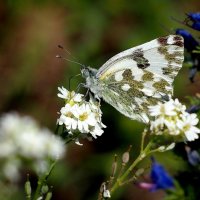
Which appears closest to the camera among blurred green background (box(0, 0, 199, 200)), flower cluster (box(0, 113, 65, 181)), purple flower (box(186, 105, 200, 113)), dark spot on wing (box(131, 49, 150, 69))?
flower cluster (box(0, 113, 65, 181))

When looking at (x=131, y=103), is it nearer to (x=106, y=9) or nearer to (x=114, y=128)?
(x=114, y=128)

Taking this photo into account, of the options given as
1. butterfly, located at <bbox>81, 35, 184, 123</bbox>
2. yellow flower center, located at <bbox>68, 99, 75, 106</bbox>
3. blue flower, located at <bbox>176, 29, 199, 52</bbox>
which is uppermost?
blue flower, located at <bbox>176, 29, 199, 52</bbox>

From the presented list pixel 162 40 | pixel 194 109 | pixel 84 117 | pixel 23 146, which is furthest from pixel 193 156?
pixel 23 146

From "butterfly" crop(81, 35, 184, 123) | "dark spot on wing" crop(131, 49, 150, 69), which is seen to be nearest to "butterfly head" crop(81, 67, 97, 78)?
"butterfly" crop(81, 35, 184, 123)

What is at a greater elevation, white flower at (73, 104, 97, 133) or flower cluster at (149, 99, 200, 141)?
white flower at (73, 104, 97, 133)

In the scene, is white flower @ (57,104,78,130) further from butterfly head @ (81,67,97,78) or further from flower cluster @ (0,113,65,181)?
butterfly head @ (81,67,97,78)

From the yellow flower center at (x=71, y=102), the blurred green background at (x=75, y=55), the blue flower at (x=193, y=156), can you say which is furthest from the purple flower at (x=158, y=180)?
the blurred green background at (x=75, y=55)

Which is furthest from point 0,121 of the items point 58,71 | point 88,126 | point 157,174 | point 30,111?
point 58,71
